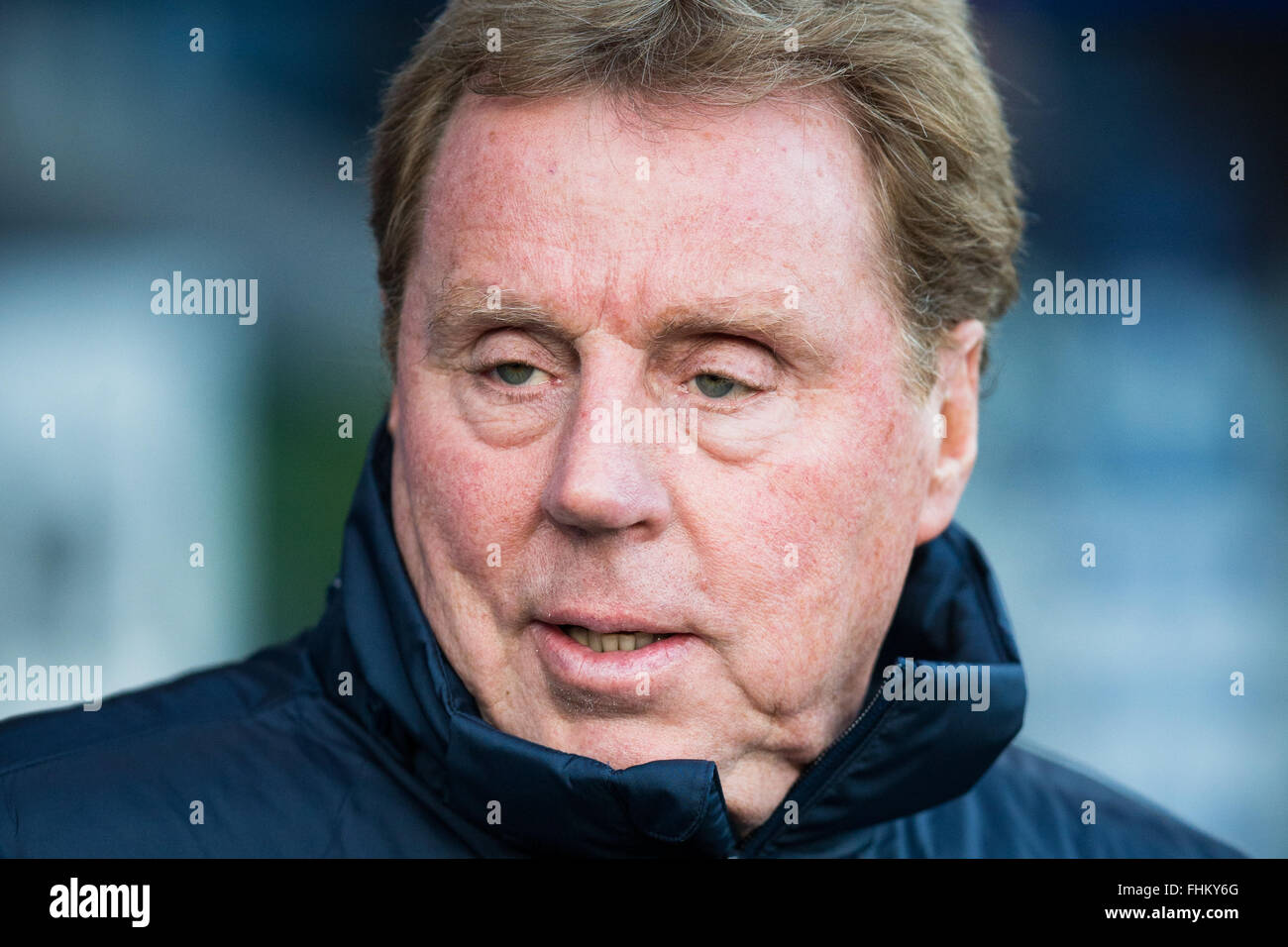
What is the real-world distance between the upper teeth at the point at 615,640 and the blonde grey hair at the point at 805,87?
707mm

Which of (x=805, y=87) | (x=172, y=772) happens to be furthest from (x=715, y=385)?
(x=172, y=772)

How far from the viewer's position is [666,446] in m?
2.11

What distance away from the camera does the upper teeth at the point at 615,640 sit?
6.99 ft

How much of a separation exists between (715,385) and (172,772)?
116 cm

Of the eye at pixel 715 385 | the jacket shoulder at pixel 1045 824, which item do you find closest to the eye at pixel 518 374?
the eye at pixel 715 385

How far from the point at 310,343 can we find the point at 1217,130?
3907 mm

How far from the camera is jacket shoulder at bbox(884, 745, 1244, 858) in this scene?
8.80 ft

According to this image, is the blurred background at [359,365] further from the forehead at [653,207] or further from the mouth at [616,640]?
the mouth at [616,640]

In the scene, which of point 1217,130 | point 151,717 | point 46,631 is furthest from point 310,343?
point 1217,130

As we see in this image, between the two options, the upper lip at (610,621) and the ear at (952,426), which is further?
the ear at (952,426)

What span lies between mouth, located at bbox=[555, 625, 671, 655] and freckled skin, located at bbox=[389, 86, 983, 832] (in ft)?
0.22

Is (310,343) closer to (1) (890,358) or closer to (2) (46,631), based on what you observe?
(2) (46,631)

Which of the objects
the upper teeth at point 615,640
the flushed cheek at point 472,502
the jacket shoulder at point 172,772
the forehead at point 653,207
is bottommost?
the jacket shoulder at point 172,772

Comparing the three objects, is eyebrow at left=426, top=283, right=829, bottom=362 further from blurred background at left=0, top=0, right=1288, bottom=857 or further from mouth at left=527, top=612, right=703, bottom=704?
blurred background at left=0, top=0, right=1288, bottom=857
